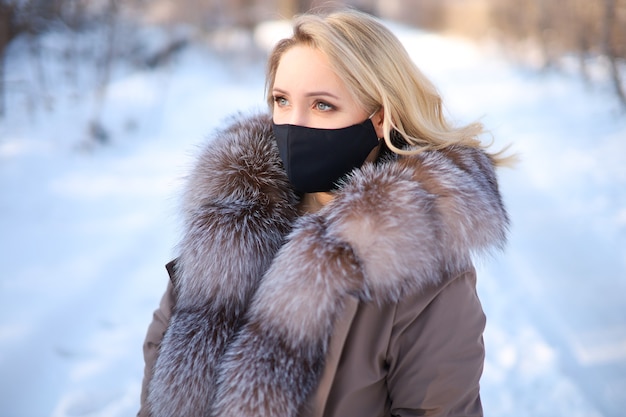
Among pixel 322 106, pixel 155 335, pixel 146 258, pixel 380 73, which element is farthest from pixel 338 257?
pixel 146 258

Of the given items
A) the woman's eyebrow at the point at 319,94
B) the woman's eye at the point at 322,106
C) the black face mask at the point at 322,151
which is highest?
the woman's eyebrow at the point at 319,94

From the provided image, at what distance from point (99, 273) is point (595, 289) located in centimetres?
369

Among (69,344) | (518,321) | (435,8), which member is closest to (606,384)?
(518,321)

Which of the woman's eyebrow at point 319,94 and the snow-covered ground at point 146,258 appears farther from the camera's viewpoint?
the snow-covered ground at point 146,258

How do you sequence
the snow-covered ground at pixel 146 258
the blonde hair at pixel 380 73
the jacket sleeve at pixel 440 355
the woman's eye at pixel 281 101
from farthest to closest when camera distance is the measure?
1. the snow-covered ground at pixel 146 258
2. the woman's eye at pixel 281 101
3. the blonde hair at pixel 380 73
4. the jacket sleeve at pixel 440 355

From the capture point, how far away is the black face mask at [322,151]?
5.10ft

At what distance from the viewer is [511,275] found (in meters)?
3.60

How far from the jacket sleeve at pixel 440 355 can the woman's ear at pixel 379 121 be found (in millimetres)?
594

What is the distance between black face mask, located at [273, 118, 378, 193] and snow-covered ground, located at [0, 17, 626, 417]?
487mm

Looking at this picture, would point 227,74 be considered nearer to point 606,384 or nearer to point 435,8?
point 606,384

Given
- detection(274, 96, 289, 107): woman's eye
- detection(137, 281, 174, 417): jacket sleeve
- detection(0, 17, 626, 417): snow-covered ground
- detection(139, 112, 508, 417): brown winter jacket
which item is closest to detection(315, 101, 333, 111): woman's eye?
detection(274, 96, 289, 107): woman's eye

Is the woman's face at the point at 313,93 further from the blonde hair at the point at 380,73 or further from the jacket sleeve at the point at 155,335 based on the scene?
the jacket sleeve at the point at 155,335

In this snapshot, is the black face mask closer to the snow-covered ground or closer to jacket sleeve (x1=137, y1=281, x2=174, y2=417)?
the snow-covered ground

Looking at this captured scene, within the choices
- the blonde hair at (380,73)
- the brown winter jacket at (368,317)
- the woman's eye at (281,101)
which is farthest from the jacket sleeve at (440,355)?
the woman's eye at (281,101)
